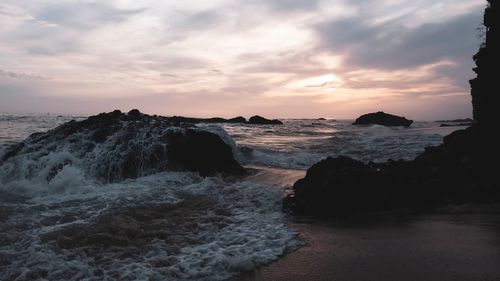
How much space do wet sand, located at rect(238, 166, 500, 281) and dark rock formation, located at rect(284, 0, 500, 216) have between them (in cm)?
54

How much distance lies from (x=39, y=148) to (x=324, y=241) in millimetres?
9009

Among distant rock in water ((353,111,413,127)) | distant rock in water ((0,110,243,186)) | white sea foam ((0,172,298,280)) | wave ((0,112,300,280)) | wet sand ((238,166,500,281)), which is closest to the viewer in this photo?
wet sand ((238,166,500,281))

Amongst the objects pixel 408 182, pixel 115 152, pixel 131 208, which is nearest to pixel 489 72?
pixel 408 182

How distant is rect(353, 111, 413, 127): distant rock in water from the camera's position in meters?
72.3

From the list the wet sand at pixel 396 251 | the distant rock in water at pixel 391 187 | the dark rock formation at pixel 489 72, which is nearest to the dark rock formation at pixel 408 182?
the distant rock in water at pixel 391 187

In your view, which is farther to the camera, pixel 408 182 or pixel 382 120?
pixel 382 120

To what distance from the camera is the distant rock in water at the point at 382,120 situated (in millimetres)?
72312

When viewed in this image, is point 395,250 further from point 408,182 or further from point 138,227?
point 138,227

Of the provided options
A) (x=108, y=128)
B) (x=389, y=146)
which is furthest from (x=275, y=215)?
(x=389, y=146)

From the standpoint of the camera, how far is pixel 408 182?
708cm

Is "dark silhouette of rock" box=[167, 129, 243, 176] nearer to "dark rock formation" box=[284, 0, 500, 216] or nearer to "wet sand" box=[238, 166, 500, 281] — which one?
"dark rock formation" box=[284, 0, 500, 216]

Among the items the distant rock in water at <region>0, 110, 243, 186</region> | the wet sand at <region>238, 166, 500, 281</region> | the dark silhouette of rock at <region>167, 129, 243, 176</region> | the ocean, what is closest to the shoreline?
the wet sand at <region>238, 166, 500, 281</region>

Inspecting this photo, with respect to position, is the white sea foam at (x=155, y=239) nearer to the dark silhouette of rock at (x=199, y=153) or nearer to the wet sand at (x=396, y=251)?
the wet sand at (x=396, y=251)

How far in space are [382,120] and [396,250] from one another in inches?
2844
